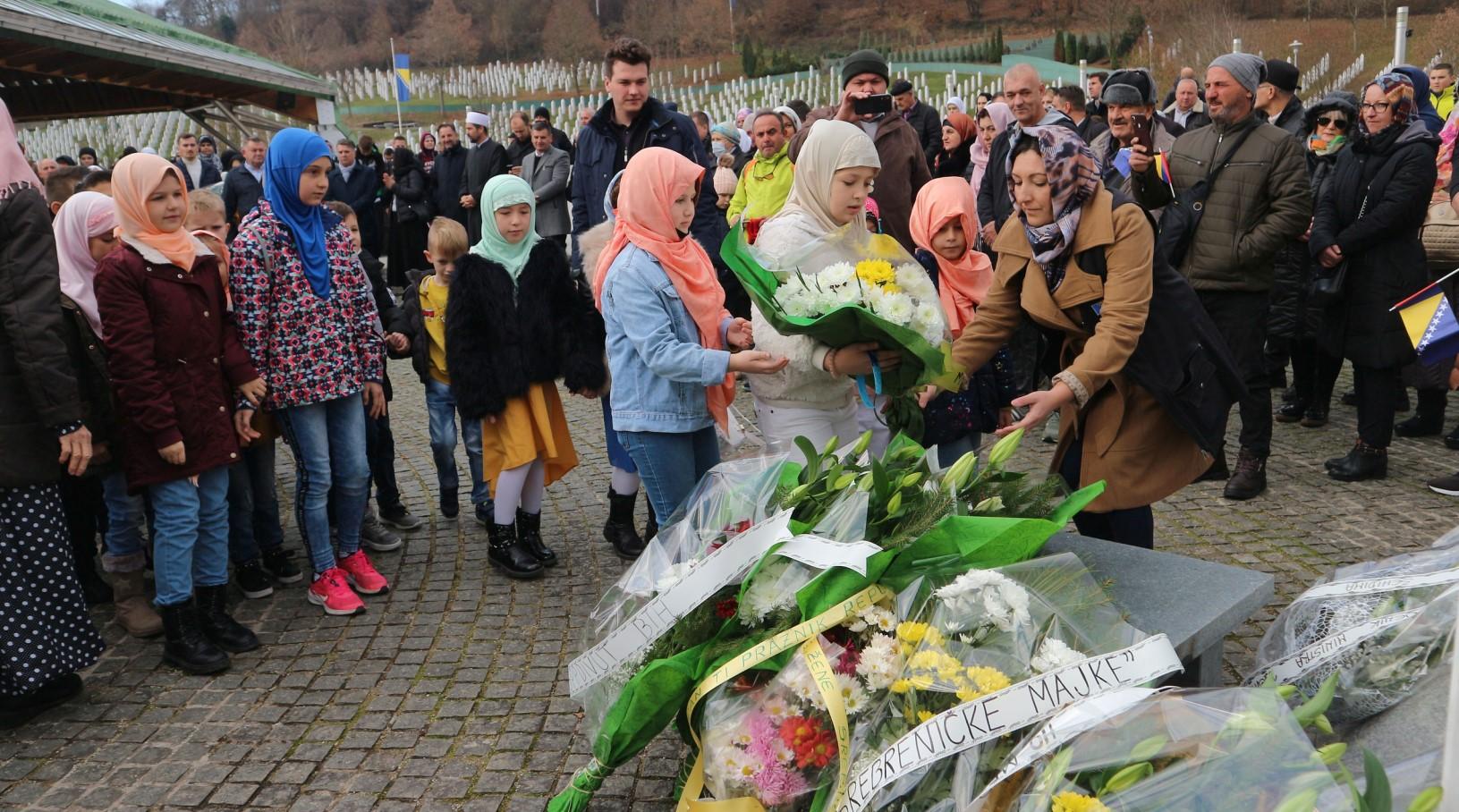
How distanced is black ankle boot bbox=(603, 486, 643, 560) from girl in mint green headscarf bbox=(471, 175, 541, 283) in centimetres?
128

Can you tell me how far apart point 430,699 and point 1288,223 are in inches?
188

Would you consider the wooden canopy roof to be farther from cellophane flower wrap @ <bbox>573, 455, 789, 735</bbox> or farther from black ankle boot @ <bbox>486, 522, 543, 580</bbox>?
cellophane flower wrap @ <bbox>573, 455, 789, 735</bbox>

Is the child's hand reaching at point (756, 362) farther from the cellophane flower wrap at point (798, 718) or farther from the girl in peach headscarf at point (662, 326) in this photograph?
the cellophane flower wrap at point (798, 718)

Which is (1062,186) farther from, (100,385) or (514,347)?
(100,385)

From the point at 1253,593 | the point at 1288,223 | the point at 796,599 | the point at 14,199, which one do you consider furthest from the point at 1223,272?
the point at 14,199

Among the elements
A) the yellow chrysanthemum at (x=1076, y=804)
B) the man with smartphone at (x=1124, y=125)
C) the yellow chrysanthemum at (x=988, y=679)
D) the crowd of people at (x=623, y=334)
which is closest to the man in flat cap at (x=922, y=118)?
the crowd of people at (x=623, y=334)

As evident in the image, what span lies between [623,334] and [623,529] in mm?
1605

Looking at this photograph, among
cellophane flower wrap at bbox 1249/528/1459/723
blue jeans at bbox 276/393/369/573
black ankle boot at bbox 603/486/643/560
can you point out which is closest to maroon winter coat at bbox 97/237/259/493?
blue jeans at bbox 276/393/369/573

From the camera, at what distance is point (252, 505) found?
5348mm

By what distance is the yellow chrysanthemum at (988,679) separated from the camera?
2.29 meters

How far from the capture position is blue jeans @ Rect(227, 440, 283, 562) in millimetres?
5180

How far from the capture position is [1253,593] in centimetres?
298

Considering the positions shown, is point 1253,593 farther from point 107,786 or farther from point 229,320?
point 229,320

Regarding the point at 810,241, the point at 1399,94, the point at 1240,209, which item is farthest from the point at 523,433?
the point at 1399,94
